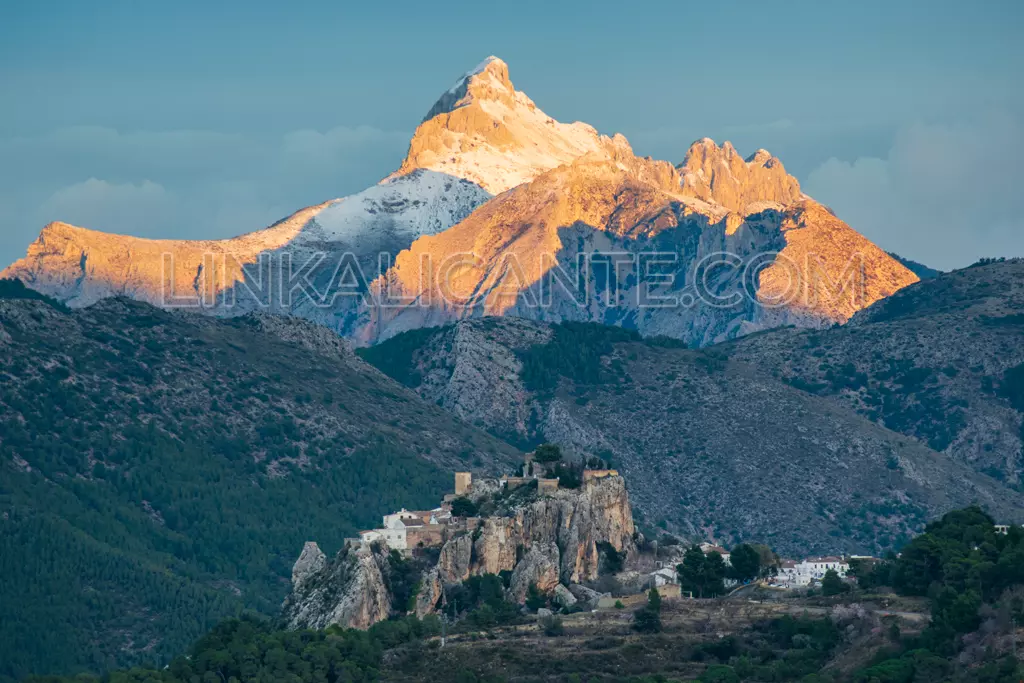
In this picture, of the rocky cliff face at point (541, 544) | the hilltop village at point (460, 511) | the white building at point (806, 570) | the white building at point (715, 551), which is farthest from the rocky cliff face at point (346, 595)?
the white building at point (806, 570)

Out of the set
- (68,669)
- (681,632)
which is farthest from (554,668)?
(68,669)

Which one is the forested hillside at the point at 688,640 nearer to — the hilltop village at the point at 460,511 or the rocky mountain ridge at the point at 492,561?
the rocky mountain ridge at the point at 492,561

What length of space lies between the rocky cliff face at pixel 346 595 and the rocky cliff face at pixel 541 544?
283 centimetres

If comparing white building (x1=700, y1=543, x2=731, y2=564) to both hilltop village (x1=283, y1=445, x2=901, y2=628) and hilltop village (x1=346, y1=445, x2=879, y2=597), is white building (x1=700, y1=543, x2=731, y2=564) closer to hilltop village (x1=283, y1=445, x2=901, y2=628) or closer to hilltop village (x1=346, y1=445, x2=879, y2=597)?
hilltop village (x1=346, y1=445, x2=879, y2=597)

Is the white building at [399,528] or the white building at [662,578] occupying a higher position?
the white building at [399,528]

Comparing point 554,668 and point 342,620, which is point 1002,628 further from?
point 342,620

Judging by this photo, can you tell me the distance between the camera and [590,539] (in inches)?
7121

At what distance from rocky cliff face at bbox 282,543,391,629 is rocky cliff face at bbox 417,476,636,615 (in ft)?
9.27

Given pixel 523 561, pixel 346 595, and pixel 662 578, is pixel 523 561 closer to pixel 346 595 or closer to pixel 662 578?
pixel 662 578

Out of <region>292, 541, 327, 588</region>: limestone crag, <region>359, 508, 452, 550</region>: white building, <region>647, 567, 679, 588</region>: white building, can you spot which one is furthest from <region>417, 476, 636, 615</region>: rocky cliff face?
<region>292, 541, 327, 588</region>: limestone crag

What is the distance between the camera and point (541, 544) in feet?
583

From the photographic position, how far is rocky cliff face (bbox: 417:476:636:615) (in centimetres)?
17475

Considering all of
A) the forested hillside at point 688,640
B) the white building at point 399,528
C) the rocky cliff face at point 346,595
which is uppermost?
the white building at point 399,528

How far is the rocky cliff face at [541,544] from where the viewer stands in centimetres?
17475
